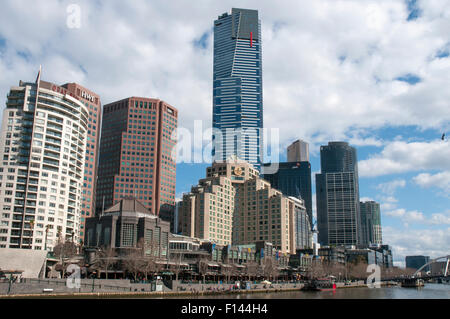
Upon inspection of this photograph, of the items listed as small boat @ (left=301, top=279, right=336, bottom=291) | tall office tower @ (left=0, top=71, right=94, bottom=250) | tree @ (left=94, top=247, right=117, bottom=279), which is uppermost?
tall office tower @ (left=0, top=71, right=94, bottom=250)

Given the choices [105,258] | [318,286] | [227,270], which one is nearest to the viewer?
[105,258]

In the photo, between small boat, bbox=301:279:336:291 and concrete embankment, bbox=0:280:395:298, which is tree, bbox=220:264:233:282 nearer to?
concrete embankment, bbox=0:280:395:298

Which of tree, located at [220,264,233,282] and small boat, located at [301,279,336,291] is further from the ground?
tree, located at [220,264,233,282]

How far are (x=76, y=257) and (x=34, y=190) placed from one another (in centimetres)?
4407

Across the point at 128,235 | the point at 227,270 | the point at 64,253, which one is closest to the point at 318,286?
the point at 227,270

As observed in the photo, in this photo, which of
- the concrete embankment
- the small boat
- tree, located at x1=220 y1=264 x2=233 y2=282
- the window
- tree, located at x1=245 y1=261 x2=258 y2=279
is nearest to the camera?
the concrete embankment

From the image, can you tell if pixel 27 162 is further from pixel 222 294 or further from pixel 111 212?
pixel 222 294

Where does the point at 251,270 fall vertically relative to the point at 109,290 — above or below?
above

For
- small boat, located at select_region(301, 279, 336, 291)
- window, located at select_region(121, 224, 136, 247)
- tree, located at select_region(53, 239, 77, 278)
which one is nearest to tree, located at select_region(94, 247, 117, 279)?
window, located at select_region(121, 224, 136, 247)

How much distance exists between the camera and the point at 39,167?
162m

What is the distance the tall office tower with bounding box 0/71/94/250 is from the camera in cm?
15312

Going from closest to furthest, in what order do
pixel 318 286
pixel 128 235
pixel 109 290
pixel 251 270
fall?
pixel 109 290 → pixel 128 235 → pixel 251 270 → pixel 318 286

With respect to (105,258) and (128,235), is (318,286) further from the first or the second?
(105,258)

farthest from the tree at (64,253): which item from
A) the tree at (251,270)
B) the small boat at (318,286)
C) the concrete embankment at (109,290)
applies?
the small boat at (318,286)
